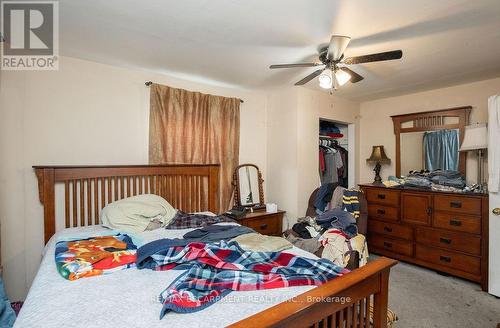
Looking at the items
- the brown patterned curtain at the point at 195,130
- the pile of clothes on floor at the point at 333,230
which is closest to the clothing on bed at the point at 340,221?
the pile of clothes on floor at the point at 333,230

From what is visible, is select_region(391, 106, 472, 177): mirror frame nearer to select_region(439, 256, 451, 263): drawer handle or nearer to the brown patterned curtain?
select_region(439, 256, 451, 263): drawer handle

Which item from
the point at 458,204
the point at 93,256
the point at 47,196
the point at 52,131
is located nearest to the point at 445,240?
the point at 458,204

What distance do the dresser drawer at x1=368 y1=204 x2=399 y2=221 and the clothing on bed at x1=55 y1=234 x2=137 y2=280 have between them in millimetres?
3087

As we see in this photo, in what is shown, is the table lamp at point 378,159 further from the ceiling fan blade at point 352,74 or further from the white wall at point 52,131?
the white wall at point 52,131

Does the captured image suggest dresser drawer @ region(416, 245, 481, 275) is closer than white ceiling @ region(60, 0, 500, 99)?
No

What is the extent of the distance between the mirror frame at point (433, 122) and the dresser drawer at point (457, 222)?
0.76 meters

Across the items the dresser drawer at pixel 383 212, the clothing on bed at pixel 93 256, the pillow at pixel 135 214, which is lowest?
the dresser drawer at pixel 383 212

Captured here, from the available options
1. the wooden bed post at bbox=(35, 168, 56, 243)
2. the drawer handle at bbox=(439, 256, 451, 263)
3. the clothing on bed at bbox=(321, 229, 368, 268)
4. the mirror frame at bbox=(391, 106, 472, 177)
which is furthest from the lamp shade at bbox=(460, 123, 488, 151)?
the wooden bed post at bbox=(35, 168, 56, 243)

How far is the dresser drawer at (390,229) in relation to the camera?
10.1 ft

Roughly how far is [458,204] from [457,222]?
0.20 meters

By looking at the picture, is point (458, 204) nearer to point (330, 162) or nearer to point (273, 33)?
point (330, 162)

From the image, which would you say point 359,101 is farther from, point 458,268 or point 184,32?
point 184,32

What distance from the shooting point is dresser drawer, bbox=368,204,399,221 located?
126 inches

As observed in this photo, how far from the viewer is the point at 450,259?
274 cm
